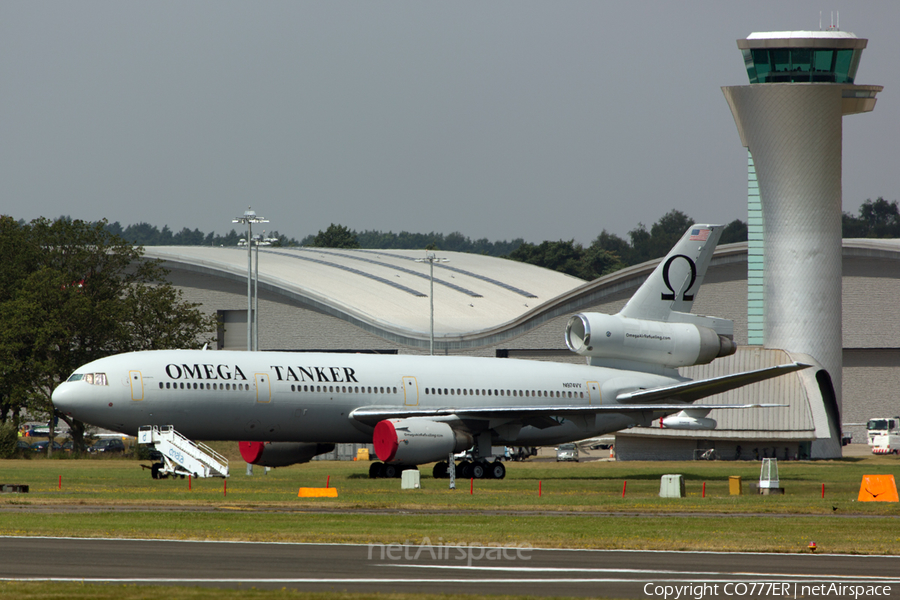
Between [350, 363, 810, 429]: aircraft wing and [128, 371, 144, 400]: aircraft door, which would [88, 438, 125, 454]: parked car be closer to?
[350, 363, 810, 429]: aircraft wing

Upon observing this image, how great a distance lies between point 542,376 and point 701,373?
95.1ft

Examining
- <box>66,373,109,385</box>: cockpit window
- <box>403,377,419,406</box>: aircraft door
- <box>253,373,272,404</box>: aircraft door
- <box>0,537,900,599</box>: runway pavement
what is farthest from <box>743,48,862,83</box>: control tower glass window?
A: <box>0,537,900,599</box>: runway pavement

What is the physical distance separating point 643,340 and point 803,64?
3024 centimetres

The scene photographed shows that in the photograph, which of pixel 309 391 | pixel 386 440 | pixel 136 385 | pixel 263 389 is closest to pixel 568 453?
pixel 309 391

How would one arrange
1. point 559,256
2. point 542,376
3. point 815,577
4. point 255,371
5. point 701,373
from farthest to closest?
point 559,256
point 701,373
point 542,376
point 255,371
point 815,577

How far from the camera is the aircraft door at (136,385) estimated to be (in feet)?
131

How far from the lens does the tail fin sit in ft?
164

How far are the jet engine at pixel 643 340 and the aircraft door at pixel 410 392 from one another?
23.6ft

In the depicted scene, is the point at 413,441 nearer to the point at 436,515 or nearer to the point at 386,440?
the point at 386,440

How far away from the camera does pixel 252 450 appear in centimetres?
4716

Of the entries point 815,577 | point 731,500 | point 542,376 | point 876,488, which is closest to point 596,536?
point 815,577

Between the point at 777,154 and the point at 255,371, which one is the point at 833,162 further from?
the point at 255,371

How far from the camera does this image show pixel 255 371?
1655 inches

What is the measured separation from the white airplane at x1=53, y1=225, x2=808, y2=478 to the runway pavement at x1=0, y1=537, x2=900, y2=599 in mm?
19222
